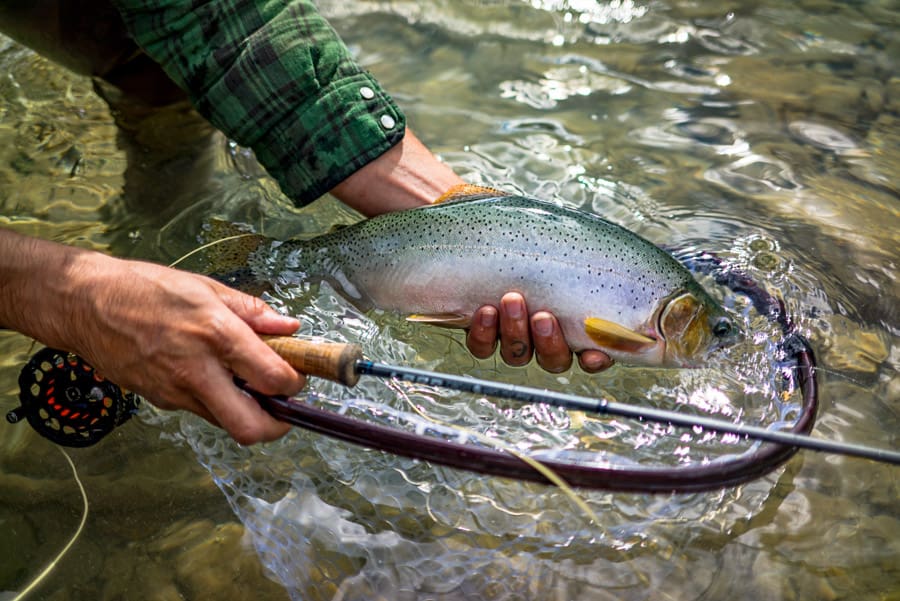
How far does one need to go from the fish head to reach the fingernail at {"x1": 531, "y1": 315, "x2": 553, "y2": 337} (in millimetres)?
336

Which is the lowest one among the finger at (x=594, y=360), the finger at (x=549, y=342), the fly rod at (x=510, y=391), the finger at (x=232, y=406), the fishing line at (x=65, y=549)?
the fishing line at (x=65, y=549)

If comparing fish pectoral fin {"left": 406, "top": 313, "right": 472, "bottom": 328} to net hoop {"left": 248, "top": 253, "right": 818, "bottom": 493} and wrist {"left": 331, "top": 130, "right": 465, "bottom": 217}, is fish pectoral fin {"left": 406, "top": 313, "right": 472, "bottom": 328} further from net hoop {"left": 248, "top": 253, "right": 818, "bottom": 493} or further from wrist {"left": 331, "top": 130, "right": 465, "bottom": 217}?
net hoop {"left": 248, "top": 253, "right": 818, "bottom": 493}

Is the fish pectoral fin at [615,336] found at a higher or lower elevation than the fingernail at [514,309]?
lower

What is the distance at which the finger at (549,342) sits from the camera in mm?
2330

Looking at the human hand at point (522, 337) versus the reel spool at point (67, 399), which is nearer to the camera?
the reel spool at point (67, 399)

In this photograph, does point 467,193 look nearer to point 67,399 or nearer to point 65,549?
point 67,399

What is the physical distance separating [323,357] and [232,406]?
0.27 m

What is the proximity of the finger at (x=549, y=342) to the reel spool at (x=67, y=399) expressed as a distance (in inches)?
50.7

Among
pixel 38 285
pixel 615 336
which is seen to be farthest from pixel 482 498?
pixel 38 285

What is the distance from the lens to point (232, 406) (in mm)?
1870

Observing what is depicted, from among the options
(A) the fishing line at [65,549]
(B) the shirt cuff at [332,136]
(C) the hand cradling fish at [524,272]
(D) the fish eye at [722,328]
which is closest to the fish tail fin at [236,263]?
(C) the hand cradling fish at [524,272]

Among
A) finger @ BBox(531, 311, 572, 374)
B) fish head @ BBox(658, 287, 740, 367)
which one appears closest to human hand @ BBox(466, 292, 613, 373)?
finger @ BBox(531, 311, 572, 374)

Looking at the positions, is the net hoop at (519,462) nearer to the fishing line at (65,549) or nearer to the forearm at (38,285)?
the forearm at (38,285)

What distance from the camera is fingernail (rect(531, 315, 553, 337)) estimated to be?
2324 millimetres
